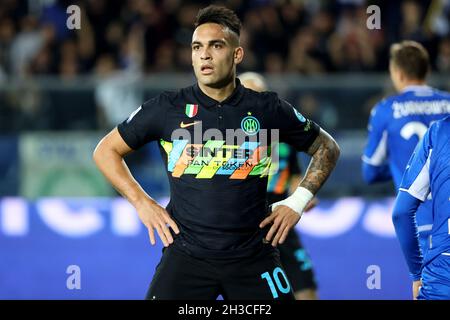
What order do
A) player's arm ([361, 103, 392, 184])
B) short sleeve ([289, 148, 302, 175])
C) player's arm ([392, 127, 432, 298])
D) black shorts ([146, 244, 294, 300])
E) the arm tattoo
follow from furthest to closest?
short sleeve ([289, 148, 302, 175]) < player's arm ([361, 103, 392, 184]) < the arm tattoo < black shorts ([146, 244, 294, 300]) < player's arm ([392, 127, 432, 298])

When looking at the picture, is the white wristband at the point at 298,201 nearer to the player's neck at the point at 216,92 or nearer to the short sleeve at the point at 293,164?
the player's neck at the point at 216,92

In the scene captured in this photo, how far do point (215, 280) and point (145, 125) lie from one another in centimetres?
97

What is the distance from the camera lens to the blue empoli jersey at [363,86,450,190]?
294 inches

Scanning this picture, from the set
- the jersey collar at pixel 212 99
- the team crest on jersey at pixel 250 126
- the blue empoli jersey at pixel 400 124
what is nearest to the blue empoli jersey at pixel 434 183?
the team crest on jersey at pixel 250 126

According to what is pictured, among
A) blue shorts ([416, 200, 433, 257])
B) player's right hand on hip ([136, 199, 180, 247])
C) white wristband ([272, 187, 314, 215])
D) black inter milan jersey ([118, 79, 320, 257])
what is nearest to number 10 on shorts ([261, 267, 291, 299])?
black inter milan jersey ([118, 79, 320, 257])

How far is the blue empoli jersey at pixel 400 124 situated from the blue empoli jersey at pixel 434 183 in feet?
8.58

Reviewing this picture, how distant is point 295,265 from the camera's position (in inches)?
312

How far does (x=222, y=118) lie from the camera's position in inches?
213

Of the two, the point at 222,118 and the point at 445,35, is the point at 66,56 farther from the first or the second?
the point at 222,118

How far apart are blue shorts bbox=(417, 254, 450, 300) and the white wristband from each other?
0.96 m

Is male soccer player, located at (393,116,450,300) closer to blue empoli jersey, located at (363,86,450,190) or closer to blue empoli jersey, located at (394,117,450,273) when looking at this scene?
blue empoli jersey, located at (394,117,450,273)

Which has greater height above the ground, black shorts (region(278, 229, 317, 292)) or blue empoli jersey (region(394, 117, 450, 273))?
blue empoli jersey (region(394, 117, 450, 273))

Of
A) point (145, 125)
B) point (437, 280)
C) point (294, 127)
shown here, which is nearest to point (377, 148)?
point (294, 127)

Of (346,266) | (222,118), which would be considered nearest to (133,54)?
(346,266)
